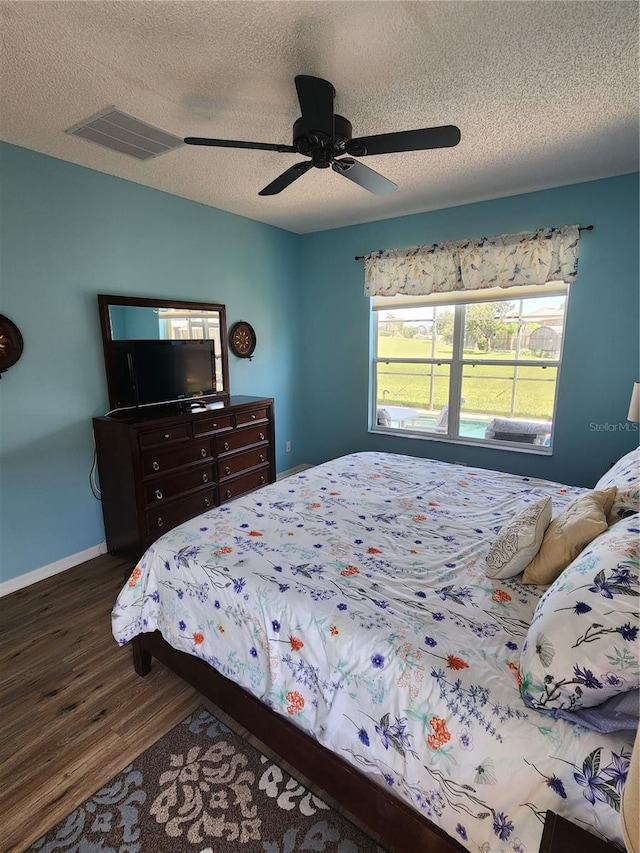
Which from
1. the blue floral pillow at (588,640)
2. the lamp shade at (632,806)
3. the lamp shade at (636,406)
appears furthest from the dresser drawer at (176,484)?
the lamp shade at (636,406)

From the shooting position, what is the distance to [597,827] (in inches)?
35.1

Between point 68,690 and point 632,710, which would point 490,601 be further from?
point 68,690

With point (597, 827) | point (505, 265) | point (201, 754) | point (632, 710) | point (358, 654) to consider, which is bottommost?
point (201, 754)

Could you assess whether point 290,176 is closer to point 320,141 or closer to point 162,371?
point 320,141

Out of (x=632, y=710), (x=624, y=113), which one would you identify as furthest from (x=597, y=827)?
(x=624, y=113)

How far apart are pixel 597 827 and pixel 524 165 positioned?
3.33 meters

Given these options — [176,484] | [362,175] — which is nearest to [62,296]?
[176,484]

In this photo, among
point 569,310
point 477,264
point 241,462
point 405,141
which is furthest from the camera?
point 241,462

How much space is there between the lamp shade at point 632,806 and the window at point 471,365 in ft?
10.8

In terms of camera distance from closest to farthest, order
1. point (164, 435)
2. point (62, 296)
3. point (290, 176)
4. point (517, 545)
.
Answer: point (517, 545), point (290, 176), point (62, 296), point (164, 435)

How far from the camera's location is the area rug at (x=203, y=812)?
1.33 metres

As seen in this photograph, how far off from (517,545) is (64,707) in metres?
2.05

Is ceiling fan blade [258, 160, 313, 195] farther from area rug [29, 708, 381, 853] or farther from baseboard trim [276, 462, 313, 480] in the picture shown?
baseboard trim [276, 462, 313, 480]

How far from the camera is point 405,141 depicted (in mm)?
1780
